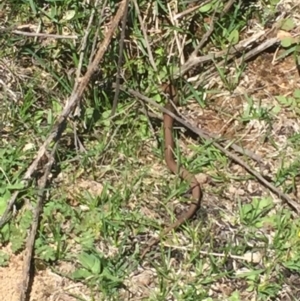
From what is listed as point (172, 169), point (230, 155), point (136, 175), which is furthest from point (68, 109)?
point (230, 155)

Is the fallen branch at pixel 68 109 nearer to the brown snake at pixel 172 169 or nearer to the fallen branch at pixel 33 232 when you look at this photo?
the fallen branch at pixel 33 232

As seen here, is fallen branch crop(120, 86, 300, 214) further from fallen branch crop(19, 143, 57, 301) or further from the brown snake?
fallen branch crop(19, 143, 57, 301)

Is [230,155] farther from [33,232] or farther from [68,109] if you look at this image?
[33,232]

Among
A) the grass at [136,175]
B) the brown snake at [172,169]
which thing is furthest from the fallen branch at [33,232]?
the brown snake at [172,169]

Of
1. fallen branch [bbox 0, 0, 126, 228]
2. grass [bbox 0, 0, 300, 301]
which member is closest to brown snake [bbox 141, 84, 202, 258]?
grass [bbox 0, 0, 300, 301]

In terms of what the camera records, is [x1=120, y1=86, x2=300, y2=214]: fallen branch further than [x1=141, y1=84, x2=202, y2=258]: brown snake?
Yes

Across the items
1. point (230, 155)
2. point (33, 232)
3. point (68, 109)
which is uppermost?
point (68, 109)
